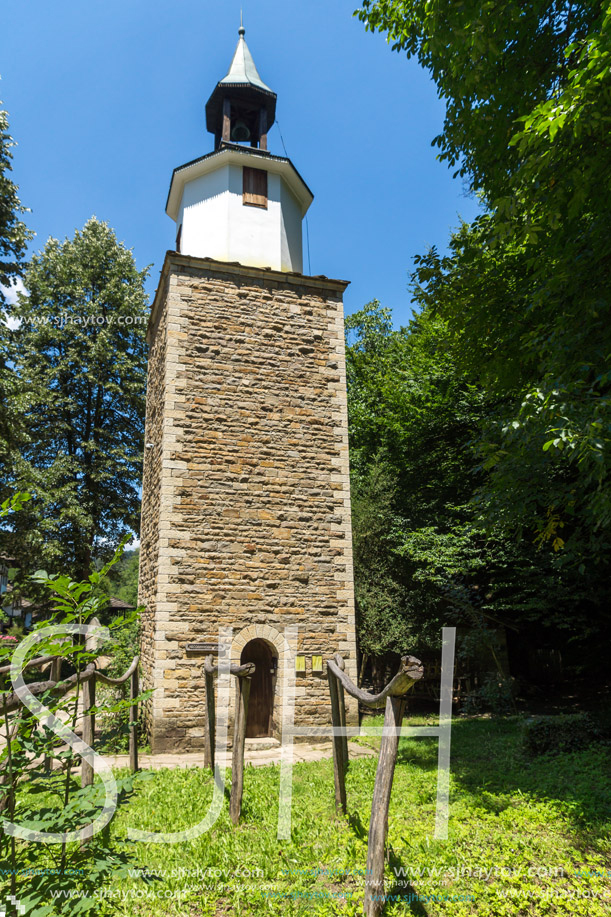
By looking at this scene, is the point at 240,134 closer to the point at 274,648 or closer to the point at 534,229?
the point at 534,229

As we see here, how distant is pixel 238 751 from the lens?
180 inches

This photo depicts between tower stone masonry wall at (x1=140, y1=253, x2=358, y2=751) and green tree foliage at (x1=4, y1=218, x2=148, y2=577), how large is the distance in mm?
6231

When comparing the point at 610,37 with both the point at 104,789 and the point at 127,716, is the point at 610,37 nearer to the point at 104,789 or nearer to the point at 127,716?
the point at 104,789

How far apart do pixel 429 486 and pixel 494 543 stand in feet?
9.00

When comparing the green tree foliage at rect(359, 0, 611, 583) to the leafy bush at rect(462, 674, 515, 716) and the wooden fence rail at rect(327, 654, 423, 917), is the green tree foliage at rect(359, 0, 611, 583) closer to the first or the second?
the wooden fence rail at rect(327, 654, 423, 917)

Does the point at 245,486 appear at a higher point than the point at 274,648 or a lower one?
higher

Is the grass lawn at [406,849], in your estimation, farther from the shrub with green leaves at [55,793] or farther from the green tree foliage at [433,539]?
the green tree foliage at [433,539]

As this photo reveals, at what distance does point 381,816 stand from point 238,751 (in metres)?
1.93

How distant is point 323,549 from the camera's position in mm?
8633

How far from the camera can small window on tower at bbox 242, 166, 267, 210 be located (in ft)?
33.0

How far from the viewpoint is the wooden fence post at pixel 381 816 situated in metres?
2.90

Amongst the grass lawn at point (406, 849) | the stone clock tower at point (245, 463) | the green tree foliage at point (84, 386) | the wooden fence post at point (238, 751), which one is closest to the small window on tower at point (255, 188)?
the stone clock tower at point (245, 463)

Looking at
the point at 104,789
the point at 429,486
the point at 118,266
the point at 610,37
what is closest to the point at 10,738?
the point at 104,789

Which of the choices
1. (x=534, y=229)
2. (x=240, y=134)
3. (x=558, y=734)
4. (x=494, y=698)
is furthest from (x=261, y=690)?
(x=240, y=134)
